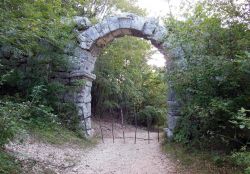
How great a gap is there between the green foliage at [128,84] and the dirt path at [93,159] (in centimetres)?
453

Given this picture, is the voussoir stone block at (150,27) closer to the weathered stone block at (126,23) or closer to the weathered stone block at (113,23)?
the weathered stone block at (126,23)

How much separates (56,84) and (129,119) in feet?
19.1

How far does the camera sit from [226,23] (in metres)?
4.44

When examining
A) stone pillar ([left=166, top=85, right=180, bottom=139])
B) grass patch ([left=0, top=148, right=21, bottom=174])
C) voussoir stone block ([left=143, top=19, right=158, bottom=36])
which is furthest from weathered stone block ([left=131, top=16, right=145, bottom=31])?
grass patch ([left=0, top=148, right=21, bottom=174])

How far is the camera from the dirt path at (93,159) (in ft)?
14.7

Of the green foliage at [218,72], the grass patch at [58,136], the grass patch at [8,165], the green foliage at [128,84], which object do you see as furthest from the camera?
the green foliage at [128,84]

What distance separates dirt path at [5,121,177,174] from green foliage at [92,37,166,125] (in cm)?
453

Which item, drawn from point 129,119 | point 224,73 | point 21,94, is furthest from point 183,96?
point 129,119

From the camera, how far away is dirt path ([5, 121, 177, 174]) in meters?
4.48

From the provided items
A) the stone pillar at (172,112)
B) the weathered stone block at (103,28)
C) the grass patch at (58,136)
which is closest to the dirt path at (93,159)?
the grass patch at (58,136)

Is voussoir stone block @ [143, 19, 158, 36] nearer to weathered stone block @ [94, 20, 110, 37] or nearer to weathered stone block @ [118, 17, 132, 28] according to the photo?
weathered stone block @ [118, 17, 132, 28]

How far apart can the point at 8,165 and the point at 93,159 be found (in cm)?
251

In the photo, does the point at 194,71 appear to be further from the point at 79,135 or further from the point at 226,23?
the point at 79,135

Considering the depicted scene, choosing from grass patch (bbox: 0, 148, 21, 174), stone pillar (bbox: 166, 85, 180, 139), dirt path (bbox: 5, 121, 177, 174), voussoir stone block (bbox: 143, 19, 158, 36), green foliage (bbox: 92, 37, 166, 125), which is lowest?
dirt path (bbox: 5, 121, 177, 174)
